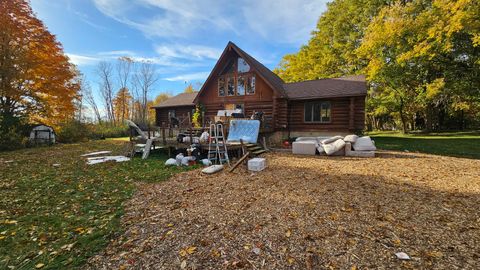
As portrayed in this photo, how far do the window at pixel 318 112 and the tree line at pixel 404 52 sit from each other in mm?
3922

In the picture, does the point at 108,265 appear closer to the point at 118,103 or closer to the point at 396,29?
the point at 396,29

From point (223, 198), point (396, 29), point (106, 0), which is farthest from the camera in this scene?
point (396, 29)

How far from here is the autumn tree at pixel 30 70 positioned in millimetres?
13422

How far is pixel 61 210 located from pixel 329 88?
15.0 meters

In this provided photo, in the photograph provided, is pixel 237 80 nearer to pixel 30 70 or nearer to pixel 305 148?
pixel 305 148

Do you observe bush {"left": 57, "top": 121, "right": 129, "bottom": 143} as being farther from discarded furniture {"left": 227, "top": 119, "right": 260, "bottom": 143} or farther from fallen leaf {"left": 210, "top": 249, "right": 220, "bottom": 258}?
fallen leaf {"left": 210, "top": 249, "right": 220, "bottom": 258}

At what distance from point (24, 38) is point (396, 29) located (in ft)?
79.9

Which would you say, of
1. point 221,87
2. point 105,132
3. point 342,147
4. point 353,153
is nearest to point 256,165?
point 342,147

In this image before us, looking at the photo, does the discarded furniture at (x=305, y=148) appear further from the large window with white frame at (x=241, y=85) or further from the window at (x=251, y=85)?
the large window with white frame at (x=241, y=85)

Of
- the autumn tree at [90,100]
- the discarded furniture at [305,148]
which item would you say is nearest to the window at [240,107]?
the discarded furniture at [305,148]

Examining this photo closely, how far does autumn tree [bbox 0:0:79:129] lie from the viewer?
1342 centimetres

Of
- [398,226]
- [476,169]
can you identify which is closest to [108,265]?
[398,226]

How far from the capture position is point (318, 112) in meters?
14.4

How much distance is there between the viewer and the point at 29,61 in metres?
13.9
